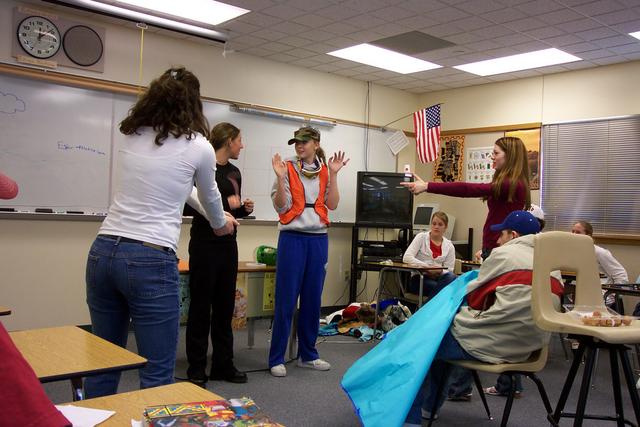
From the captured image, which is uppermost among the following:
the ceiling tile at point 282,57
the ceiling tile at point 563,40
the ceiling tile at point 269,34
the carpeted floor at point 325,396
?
the ceiling tile at point 269,34

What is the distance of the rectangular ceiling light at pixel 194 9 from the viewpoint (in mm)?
4914

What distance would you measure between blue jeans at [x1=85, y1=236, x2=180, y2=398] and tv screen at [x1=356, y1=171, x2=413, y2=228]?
16.6 feet

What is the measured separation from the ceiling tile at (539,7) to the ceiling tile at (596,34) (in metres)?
0.67

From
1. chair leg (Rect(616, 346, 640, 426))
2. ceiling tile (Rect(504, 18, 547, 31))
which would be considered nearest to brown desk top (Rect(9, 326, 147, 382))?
chair leg (Rect(616, 346, 640, 426))

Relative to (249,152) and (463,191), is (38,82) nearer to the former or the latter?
(249,152)

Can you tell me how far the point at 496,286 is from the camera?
265 centimetres

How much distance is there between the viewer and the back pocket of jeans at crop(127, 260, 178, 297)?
180 cm

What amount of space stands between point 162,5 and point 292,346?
2.97 meters

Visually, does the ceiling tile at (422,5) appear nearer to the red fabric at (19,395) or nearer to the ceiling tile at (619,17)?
the ceiling tile at (619,17)

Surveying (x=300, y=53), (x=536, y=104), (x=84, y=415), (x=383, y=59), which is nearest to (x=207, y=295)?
(x=84, y=415)

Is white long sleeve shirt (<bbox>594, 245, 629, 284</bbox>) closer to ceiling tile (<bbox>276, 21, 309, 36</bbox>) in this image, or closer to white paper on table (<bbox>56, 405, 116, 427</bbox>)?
ceiling tile (<bbox>276, 21, 309, 36</bbox>)

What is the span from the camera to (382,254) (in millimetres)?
6723

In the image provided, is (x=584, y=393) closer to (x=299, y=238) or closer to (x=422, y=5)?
(x=299, y=238)

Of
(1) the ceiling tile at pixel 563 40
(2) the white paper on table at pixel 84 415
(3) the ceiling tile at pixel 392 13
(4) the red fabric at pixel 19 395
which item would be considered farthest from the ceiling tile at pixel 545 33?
(4) the red fabric at pixel 19 395
